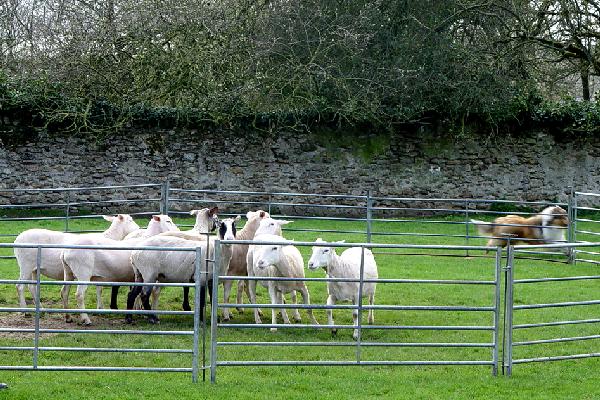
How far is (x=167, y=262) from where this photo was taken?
37.1 feet

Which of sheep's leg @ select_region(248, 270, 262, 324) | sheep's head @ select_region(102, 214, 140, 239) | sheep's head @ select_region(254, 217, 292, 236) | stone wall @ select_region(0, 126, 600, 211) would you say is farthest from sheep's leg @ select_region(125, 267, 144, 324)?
stone wall @ select_region(0, 126, 600, 211)

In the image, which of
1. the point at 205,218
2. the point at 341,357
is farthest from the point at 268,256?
the point at 205,218

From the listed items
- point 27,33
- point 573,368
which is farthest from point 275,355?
point 27,33

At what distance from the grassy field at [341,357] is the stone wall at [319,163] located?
28.3 ft

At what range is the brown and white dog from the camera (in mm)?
18469

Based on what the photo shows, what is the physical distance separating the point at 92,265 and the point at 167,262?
0.87 m

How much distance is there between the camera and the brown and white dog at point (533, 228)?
60.6 ft

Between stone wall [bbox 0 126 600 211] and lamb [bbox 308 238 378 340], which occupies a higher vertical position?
stone wall [bbox 0 126 600 211]

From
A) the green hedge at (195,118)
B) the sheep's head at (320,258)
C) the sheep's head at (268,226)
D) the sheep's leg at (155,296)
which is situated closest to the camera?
the sheep's head at (320,258)

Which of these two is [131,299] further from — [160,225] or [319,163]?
[319,163]

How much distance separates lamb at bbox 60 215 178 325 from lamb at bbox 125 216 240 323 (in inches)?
8.6

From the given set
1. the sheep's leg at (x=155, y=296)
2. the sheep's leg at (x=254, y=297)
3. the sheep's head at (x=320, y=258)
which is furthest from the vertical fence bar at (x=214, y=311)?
the sheep's leg at (x=155, y=296)

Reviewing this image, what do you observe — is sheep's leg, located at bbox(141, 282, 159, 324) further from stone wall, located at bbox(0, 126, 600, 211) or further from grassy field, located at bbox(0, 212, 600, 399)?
stone wall, located at bbox(0, 126, 600, 211)

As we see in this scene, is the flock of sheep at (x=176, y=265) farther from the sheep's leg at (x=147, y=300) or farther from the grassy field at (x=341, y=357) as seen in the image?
the grassy field at (x=341, y=357)
